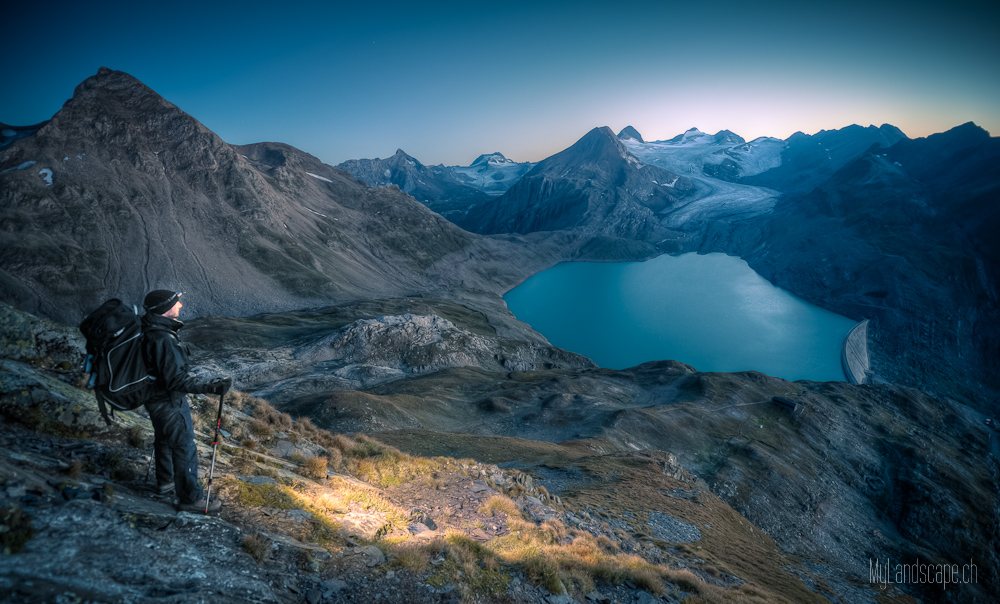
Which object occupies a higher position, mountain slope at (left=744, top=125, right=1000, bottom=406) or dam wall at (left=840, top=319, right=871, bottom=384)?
mountain slope at (left=744, top=125, right=1000, bottom=406)

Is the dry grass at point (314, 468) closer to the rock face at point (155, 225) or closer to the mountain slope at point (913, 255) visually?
the rock face at point (155, 225)

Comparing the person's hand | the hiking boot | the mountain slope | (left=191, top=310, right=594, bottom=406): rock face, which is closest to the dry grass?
the hiking boot

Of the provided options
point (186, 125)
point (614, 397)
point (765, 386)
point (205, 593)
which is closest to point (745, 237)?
point (765, 386)

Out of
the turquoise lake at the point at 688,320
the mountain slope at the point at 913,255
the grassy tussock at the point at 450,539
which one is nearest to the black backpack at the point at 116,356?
the grassy tussock at the point at 450,539

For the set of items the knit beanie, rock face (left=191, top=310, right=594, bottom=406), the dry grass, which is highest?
the knit beanie

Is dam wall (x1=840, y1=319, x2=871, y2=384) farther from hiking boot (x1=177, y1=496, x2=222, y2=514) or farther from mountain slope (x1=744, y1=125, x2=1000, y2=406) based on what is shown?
hiking boot (x1=177, y1=496, x2=222, y2=514)

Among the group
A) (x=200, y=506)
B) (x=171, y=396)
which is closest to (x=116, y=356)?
(x=171, y=396)

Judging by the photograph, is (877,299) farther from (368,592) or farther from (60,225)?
(60,225)
